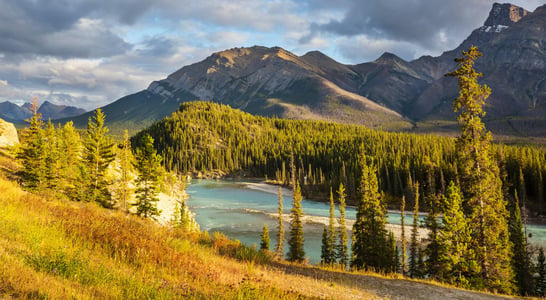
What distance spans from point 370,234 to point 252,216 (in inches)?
Answer: 1496

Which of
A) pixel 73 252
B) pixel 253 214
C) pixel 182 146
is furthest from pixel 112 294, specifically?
pixel 182 146

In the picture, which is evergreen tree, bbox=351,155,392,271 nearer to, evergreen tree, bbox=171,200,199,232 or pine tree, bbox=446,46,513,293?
pine tree, bbox=446,46,513,293

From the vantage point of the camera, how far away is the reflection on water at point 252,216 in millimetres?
51906

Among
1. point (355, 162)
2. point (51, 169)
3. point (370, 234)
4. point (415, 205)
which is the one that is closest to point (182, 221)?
point (51, 169)

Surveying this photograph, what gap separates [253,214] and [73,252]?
63.6 m

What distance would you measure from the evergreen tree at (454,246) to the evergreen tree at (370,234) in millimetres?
8330

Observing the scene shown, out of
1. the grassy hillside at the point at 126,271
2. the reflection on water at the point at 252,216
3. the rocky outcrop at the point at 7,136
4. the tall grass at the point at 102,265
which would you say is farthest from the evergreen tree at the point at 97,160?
the tall grass at the point at 102,265

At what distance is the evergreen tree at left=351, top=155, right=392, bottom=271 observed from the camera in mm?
33562

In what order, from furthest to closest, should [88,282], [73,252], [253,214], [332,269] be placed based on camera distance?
[253,214] → [332,269] → [73,252] → [88,282]

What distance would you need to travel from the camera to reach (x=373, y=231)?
34562 millimetres

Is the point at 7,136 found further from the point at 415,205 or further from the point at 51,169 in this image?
the point at 415,205

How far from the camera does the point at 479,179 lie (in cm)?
2186

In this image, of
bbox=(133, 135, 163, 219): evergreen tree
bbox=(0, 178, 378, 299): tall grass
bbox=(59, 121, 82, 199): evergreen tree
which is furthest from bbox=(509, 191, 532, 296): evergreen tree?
bbox=(59, 121, 82, 199): evergreen tree

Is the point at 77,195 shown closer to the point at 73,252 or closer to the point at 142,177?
the point at 142,177
